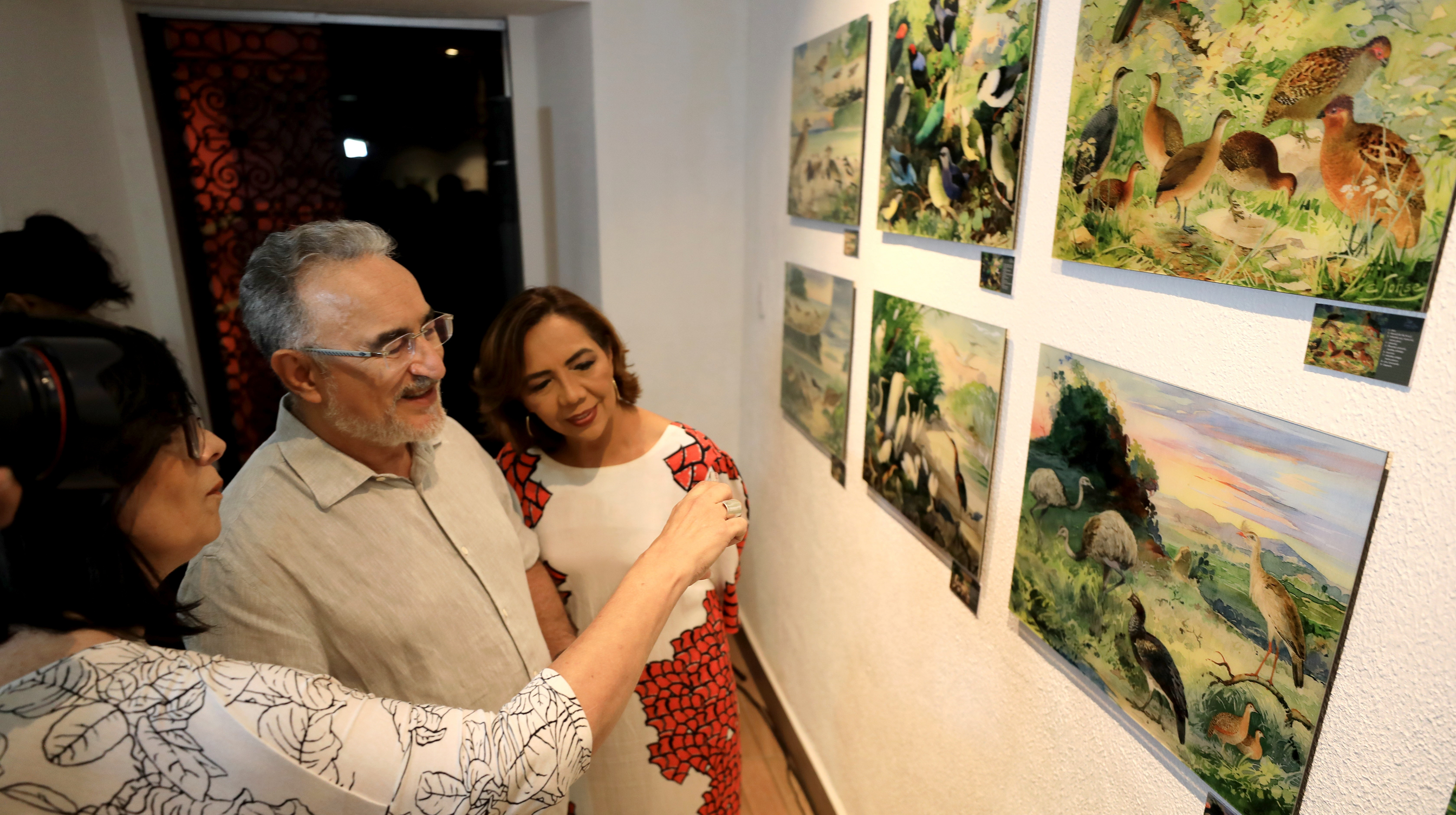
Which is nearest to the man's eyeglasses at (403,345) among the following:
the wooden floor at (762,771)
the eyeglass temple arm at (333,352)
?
the eyeglass temple arm at (333,352)

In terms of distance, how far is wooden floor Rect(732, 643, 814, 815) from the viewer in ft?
7.77

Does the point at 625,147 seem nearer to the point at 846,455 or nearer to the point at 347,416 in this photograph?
the point at 846,455

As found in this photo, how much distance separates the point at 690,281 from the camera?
2.85m

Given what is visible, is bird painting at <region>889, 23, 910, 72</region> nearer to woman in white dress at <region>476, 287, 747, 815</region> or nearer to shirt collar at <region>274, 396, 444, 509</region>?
woman in white dress at <region>476, 287, 747, 815</region>

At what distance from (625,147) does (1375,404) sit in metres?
2.34

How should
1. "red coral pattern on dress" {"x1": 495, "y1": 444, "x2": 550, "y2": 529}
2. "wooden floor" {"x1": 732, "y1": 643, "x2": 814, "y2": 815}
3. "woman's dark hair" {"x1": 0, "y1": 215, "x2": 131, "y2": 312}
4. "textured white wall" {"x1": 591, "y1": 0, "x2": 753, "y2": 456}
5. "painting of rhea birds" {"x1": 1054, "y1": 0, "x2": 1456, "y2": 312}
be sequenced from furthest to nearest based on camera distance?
"textured white wall" {"x1": 591, "y1": 0, "x2": 753, "y2": 456}, "wooden floor" {"x1": 732, "y1": 643, "x2": 814, "y2": 815}, "woman's dark hair" {"x1": 0, "y1": 215, "x2": 131, "y2": 312}, "red coral pattern on dress" {"x1": 495, "y1": 444, "x2": 550, "y2": 529}, "painting of rhea birds" {"x1": 1054, "y1": 0, "x2": 1456, "y2": 312}

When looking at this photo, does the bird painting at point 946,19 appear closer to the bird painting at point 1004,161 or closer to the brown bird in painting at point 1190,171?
the bird painting at point 1004,161

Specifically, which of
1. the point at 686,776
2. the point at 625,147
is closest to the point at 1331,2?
the point at 686,776

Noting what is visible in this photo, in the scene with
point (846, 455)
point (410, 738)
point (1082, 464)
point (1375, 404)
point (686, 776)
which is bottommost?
point (686, 776)

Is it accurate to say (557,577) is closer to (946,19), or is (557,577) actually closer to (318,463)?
(318,463)

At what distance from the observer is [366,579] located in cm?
108

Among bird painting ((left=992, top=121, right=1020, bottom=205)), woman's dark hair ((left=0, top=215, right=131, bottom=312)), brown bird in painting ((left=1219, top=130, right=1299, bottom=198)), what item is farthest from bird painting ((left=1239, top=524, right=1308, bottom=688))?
woman's dark hair ((left=0, top=215, right=131, bottom=312))

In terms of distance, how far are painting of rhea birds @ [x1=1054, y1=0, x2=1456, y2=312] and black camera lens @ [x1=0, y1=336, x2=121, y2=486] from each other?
1103 mm

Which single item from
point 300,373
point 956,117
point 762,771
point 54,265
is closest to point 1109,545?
point 956,117
